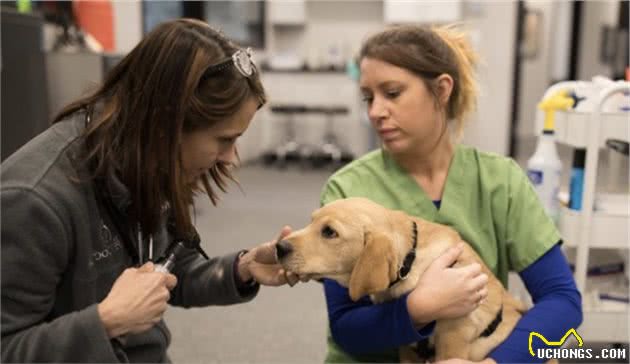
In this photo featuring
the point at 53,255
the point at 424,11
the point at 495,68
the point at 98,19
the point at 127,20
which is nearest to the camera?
the point at 53,255

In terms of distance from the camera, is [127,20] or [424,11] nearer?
[127,20]

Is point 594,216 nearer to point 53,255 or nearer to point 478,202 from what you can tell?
point 478,202

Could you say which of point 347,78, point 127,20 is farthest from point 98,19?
point 347,78

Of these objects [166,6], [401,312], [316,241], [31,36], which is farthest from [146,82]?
[166,6]

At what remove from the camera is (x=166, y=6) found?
5992 millimetres

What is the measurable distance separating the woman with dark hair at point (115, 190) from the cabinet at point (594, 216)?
991 millimetres

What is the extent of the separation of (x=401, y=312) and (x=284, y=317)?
149cm

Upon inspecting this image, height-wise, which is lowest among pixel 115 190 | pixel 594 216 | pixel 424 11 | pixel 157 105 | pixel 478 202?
pixel 594 216

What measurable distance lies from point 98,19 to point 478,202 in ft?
13.4

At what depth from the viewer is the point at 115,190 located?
97cm

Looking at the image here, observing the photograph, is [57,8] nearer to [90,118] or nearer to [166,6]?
[166,6]

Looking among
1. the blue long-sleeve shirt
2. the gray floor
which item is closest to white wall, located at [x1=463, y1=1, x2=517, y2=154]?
the gray floor

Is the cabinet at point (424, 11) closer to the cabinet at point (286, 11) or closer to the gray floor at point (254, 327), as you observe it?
the cabinet at point (286, 11)

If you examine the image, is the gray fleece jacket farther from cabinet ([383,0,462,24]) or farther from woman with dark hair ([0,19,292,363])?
cabinet ([383,0,462,24])
